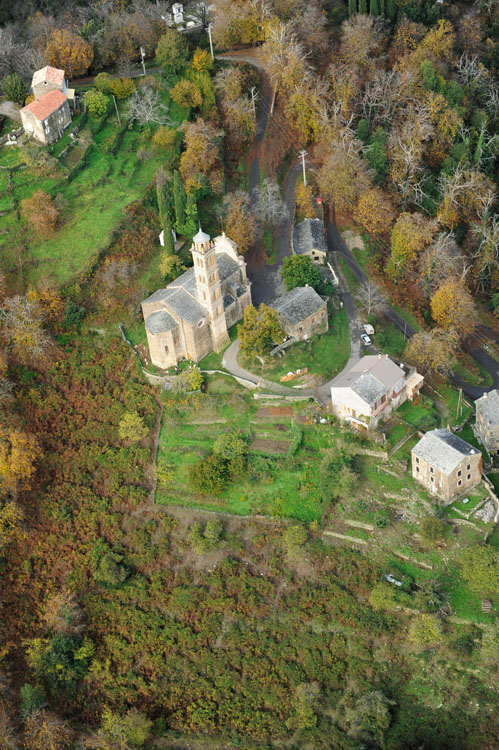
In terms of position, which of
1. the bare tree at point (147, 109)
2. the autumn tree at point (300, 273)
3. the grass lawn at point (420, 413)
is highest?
the bare tree at point (147, 109)

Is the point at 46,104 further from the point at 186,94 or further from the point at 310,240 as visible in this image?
the point at 310,240

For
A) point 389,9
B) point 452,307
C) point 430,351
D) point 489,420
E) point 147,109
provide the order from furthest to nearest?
point 389,9
point 147,109
point 452,307
point 430,351
point 489,420

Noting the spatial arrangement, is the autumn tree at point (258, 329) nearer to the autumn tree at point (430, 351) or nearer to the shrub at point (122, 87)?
the autumn tree at point (430, 351)

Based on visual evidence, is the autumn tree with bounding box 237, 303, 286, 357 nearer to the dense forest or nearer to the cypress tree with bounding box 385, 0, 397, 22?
the dense forest

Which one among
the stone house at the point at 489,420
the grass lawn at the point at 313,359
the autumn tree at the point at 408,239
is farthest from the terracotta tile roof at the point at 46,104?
the stone house at the point at 489,420

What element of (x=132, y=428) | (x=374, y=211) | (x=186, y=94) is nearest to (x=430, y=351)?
(x=374, y=211)

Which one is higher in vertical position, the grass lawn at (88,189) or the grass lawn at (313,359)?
the grass lawn at (88,189)

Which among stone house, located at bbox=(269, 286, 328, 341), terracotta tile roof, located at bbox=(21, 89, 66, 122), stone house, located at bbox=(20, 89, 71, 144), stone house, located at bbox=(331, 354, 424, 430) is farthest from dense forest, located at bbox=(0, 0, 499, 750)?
stone house, located at bbox=(269, 286, 328, 341)
